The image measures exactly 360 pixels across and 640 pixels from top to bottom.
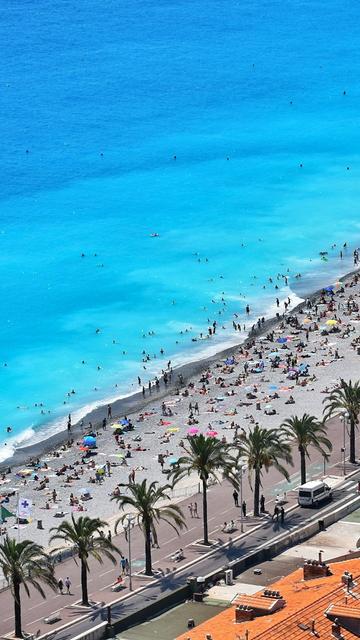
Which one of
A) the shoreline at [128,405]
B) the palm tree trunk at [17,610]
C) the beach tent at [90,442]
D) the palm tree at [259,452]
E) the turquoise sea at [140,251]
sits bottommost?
the palm tree trunk at [17,610]

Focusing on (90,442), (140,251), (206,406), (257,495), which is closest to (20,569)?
(257,495)

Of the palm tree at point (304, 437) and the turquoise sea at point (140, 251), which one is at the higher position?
the turquoise sea at point (140, 251)

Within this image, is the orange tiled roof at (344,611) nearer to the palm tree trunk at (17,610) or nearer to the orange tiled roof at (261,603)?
the orange tiled roof at (261,603)

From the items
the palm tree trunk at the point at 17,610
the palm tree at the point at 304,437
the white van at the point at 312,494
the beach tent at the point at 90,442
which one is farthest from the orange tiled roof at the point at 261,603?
the beach tent at the point at 90,442

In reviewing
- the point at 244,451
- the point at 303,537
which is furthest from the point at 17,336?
the point at 303,537

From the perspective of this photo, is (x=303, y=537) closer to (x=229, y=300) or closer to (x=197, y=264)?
(x=229, y=300)

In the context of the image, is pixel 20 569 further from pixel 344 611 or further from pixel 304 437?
pixel 304 437
